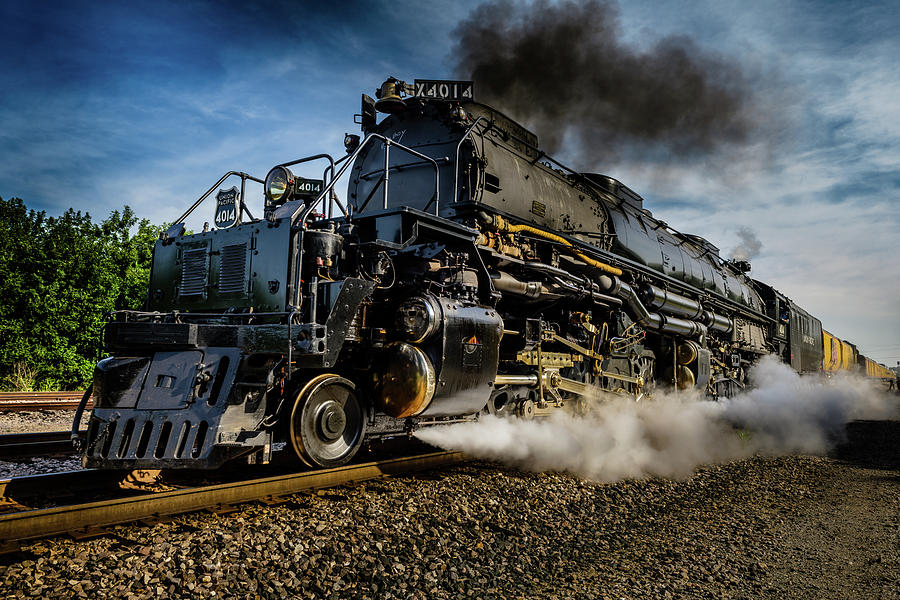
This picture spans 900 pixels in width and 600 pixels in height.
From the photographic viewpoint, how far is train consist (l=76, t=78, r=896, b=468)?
4.32 metres

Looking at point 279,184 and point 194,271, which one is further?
point 279,184

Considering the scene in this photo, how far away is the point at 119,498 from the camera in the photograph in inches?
152

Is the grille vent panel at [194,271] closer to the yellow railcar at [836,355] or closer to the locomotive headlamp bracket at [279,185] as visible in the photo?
the locomotive headlamp bracket at [279,185]

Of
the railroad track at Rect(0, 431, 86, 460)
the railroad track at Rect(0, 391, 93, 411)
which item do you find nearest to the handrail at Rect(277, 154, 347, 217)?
the railroad track at Rect(0, 431, 86, 460)

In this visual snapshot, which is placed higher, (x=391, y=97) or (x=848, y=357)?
(x=391, y=97)

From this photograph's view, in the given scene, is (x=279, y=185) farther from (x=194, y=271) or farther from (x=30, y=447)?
(x=30, y=447)

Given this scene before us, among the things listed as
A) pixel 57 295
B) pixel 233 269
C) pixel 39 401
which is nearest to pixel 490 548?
pixel 233 269

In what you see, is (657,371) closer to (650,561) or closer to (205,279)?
(650,561)

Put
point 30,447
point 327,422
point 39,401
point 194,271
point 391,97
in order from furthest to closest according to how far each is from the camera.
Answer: point 39,401
point 391,97
point 30,447
point 194,271
point 327,422

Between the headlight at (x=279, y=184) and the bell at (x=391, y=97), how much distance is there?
1.76m

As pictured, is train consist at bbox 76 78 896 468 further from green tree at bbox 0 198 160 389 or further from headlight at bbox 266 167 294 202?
green tree at bbox 0 198 160 389

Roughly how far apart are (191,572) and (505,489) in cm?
289

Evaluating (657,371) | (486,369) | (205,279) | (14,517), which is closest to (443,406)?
(486,369)

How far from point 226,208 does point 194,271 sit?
68 centimetres
